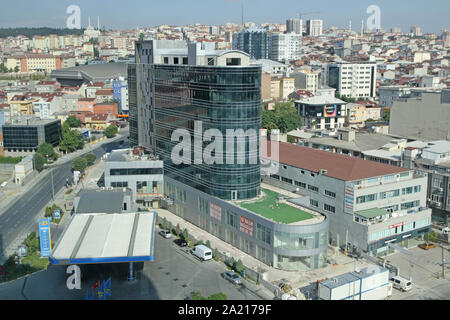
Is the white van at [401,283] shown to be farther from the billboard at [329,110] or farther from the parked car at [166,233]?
the billboard at [329,110]

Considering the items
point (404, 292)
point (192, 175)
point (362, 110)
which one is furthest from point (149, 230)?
point (362, 110)

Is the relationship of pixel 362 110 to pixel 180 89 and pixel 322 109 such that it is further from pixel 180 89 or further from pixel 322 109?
pixel 180 89

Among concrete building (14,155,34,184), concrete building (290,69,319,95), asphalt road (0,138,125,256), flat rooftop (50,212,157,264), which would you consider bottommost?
asphalt road (0,138,125,256)

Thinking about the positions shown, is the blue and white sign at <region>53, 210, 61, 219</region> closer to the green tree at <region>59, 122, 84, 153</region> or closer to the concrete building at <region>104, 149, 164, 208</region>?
the concrete building at <region>104, 149, 164, 208</region>

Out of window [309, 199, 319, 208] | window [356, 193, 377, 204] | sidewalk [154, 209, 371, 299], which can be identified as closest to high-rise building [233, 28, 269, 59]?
window [309, 199, 319, 208]

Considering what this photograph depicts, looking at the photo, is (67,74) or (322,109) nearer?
(322,109)
